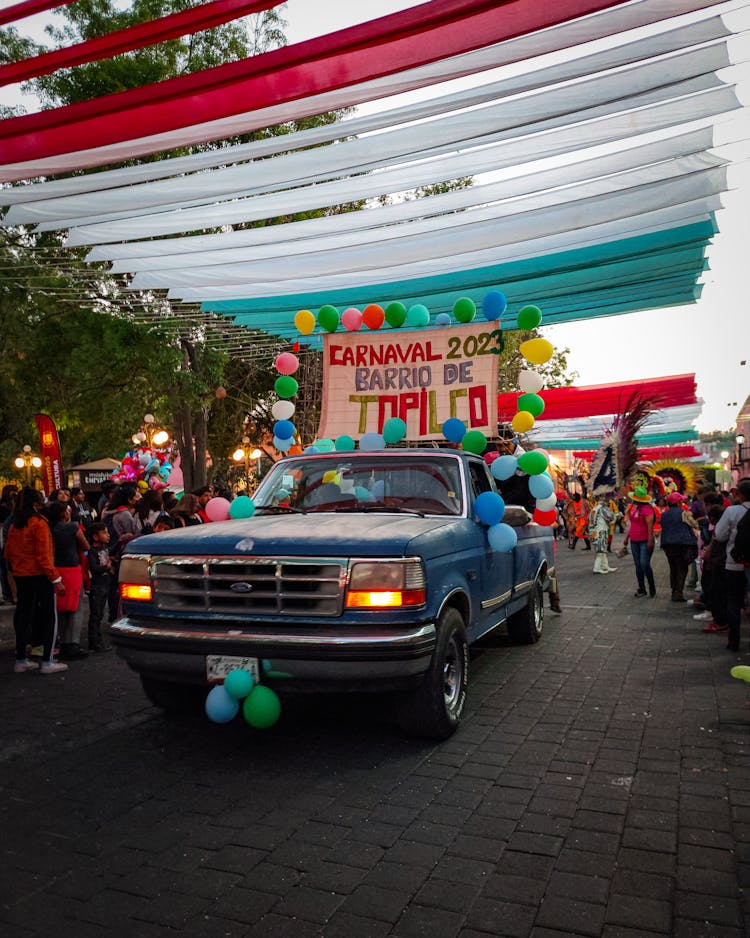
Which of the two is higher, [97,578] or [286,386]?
[286,386]

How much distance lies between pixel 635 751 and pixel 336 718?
2.10m

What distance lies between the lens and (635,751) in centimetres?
479

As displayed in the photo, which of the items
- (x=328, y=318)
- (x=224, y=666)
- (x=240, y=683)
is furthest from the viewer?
(x=328, y=318)

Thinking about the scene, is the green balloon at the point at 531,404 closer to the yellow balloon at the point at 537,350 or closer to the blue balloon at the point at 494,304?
the yellow balloon at the point at 537,350

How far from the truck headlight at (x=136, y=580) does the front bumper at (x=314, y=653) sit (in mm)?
407

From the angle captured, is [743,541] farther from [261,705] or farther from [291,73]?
[291,73]

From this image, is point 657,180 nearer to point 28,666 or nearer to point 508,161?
point 508,161

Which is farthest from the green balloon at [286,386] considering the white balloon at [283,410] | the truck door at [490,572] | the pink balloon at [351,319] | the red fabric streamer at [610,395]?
the red fabric streamer at [610,395]

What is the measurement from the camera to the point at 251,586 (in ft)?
15.2

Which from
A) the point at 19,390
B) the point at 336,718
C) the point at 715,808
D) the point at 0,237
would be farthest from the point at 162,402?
the point at 715,808

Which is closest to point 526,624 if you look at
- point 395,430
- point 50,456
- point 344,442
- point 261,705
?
point 395,430

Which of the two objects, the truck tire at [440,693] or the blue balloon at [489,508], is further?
the blue balloon at [489,508]

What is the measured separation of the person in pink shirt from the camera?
12.1m

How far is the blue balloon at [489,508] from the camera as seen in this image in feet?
19.4
